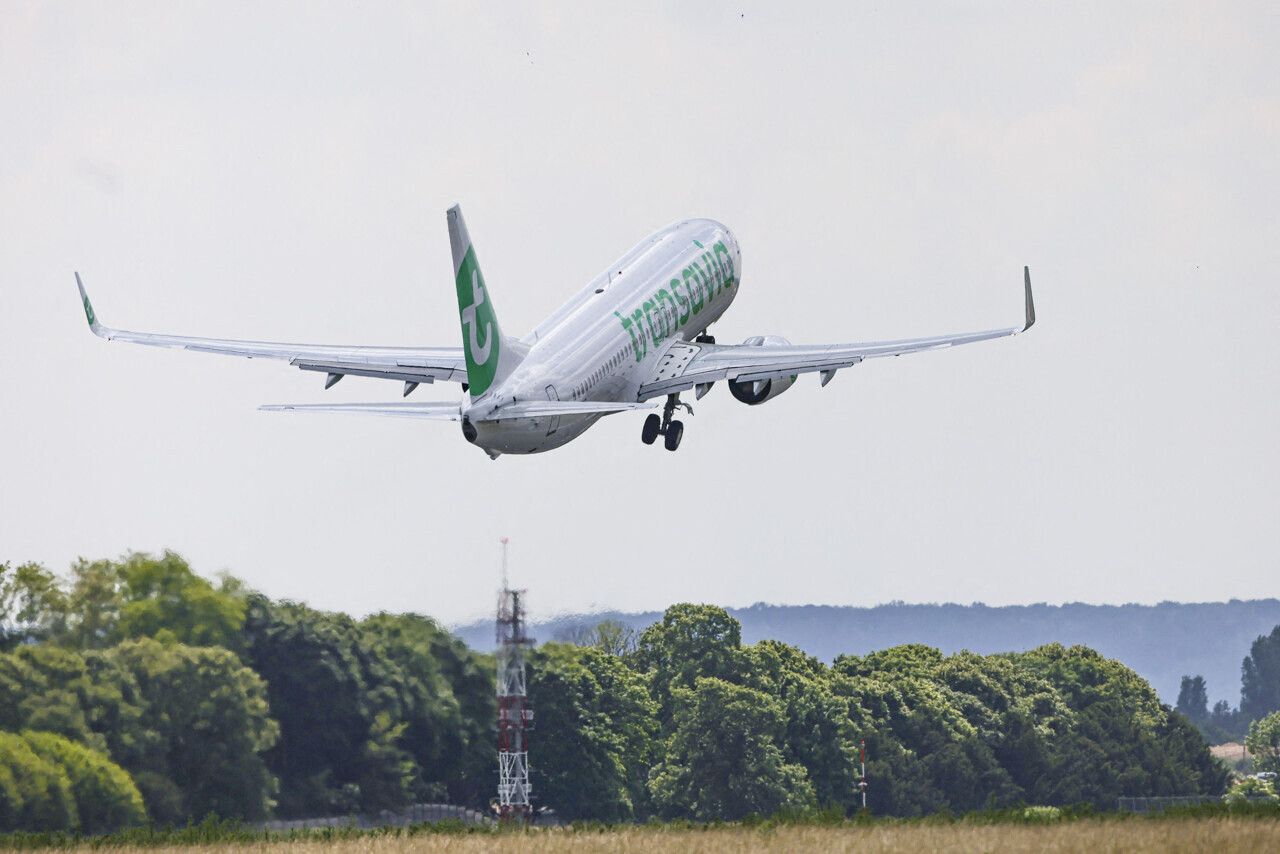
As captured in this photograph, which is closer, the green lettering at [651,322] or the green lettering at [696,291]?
the green lettering at [651,322]

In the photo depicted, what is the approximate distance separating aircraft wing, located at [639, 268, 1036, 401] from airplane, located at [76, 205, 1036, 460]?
5 centimetres

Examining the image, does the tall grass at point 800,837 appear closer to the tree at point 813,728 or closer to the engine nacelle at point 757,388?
the engine nacelle at point 757,388

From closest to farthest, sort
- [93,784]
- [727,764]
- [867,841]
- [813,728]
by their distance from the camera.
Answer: [867,841]
[93,784]
[727,764]
[813,728]

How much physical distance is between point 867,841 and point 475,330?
60.6 feet

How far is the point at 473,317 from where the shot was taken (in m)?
61.2

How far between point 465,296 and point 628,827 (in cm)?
1832

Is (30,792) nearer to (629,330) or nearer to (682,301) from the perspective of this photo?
(682,301)

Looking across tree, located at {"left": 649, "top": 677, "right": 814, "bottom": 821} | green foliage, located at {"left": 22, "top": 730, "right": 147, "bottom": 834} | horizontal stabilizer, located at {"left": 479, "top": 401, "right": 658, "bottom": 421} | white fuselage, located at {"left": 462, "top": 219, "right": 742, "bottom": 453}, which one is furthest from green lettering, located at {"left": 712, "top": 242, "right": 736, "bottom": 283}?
tree, located at {"left": 649, "top": 677, "right": 814, "bottom": 821}

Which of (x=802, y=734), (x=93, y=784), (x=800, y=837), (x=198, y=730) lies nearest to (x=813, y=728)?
(x=802, y=734)

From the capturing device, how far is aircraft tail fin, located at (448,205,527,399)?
6112cm

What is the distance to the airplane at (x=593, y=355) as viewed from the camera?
61.1 metres

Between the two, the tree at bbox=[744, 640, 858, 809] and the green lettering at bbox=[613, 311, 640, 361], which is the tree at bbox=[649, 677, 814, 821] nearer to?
the tree at bbox=[744, 640, 858, 809]

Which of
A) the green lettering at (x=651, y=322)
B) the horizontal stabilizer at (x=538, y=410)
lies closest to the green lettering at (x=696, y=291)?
the green lettering at (x=651, y=322)

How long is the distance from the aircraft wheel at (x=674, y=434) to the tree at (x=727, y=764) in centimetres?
7244
